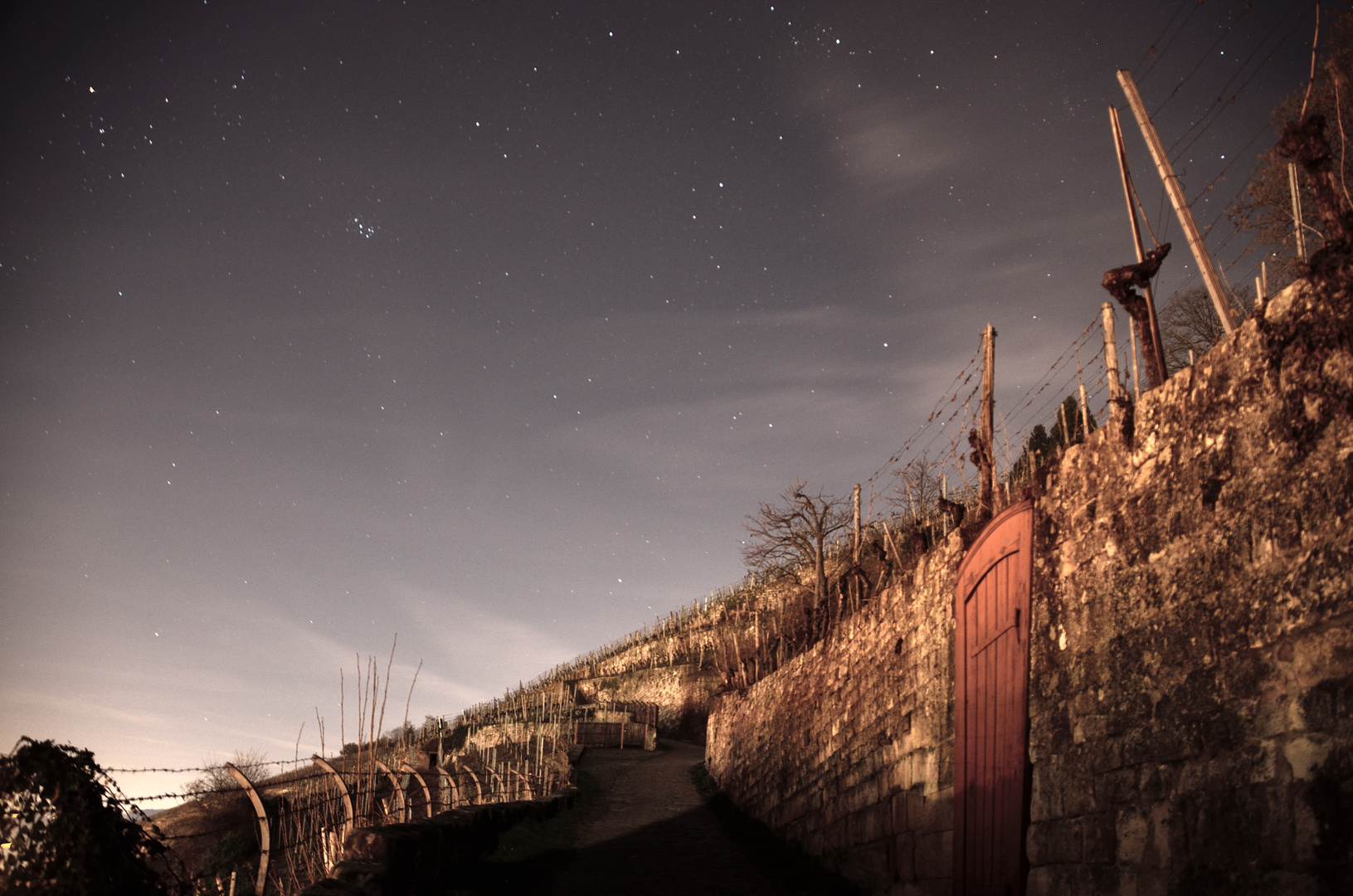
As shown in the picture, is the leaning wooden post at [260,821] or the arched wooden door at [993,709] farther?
the leaning wooden post at [260,821]

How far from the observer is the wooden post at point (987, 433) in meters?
7.19

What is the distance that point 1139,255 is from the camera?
5484 mm

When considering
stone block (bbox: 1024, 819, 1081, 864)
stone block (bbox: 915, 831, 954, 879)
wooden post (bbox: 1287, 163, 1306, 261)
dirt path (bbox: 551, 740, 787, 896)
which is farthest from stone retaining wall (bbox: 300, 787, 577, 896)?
wooden post (bbox: 1287, 163, 1306, 261)

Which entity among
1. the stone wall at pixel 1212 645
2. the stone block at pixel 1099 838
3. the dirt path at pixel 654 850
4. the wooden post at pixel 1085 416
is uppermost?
the wooden post at pixel 1085 416

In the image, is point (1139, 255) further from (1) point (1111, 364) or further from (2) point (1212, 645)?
(2) point (1212, 645)

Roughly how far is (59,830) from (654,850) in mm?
8257

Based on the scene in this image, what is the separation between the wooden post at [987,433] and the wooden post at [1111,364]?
1.81 metres

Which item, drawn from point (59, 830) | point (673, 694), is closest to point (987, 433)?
point (59, 830)

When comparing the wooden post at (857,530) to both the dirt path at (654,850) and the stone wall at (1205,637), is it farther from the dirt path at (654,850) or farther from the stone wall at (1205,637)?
the stone wall at (1205,637)

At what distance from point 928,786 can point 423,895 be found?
4.34 meters

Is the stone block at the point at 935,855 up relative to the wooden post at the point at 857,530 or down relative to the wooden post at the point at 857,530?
down

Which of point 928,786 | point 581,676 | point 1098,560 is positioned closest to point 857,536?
point 928,786

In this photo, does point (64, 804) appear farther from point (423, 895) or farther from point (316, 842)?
point (316, 842)

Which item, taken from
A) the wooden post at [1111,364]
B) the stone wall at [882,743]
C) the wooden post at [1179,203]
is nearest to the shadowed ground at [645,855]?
the stone wall at [882,743]
